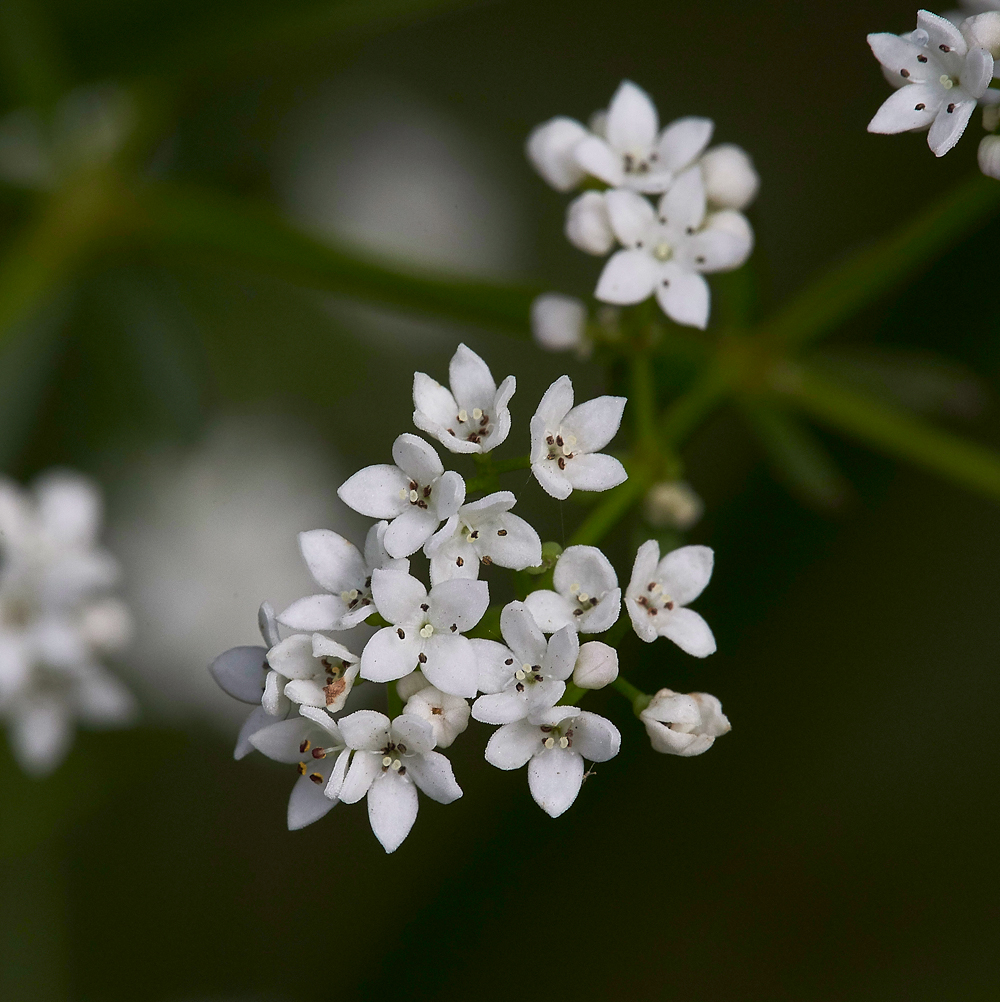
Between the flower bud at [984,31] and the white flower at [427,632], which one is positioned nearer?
the white flower at [427,632]

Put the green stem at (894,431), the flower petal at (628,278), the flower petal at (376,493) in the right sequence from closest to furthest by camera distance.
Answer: the flower petal at (376,493) → the flower petal at (628,278) → the green stem at (894,431)

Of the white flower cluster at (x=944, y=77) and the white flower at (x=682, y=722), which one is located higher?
the white flower cluster at (x=944, y=77)

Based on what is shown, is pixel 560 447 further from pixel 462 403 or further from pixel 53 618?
pixel 53 618

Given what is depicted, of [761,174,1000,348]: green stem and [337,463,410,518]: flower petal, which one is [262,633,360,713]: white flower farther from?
[761,174,1000,348]: green stem

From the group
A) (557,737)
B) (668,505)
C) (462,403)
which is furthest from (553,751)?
(668,505)

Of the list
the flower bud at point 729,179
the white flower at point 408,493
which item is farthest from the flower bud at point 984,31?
the white flower at point 408,493

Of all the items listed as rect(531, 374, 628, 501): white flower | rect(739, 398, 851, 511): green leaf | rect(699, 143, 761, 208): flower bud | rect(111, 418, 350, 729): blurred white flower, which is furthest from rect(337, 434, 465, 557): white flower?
rect(111, 418, 350, 729): blurred white flower

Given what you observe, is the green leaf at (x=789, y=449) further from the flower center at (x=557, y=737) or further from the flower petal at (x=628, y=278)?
the flower center at (x=557, y=737)
